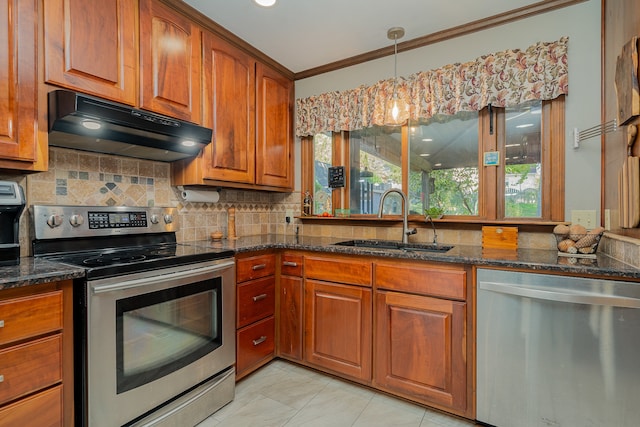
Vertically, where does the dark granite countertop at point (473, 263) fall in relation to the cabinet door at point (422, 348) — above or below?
above

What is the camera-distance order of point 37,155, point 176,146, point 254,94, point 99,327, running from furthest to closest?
point 254,94 < point 176,146 < point 37,155 < point 99,327

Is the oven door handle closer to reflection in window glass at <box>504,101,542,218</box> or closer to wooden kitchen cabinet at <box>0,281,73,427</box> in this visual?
wooden kitchen cabinet at <box>0,281,73,427</box>

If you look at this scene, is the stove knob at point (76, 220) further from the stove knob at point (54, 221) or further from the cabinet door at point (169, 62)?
the cabinet door at point (169, 62)

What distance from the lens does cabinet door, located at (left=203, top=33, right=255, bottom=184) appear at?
2184mm

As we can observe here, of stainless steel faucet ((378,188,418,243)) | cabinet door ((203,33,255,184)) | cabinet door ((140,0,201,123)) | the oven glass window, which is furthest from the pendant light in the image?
the oven glass window

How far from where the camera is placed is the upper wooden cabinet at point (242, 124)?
86.1 inches

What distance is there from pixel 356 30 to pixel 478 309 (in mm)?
1992

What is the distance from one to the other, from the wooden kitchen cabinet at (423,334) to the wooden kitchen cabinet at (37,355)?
1.52 m

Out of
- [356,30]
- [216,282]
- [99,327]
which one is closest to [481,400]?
[216,282]

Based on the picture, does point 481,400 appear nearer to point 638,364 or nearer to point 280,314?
point 638,364

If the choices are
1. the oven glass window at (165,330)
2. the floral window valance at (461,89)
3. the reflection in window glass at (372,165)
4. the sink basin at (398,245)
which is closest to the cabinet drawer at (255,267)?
the oven glass window at (165,330)

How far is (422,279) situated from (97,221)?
187 cm

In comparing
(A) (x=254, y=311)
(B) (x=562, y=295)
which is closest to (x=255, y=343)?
(A) (x=254, y=311)

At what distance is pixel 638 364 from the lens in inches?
52.0
